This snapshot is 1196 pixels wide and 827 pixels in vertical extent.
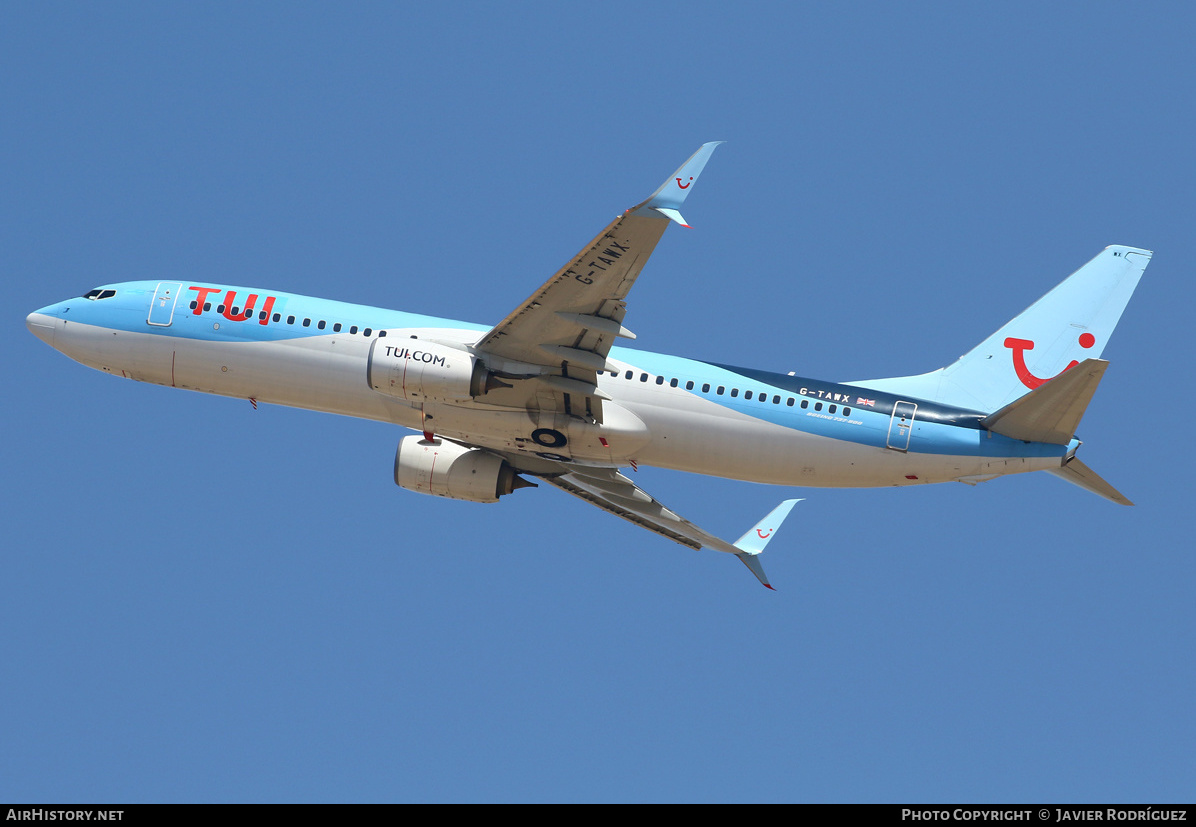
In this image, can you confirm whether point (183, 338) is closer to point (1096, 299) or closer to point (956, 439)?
point (956, 439)

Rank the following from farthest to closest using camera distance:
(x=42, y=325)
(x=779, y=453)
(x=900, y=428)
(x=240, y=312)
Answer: (x=42, y=325) < (x=240, y=312) < (x=779, y=453) < (x=900, y=428)

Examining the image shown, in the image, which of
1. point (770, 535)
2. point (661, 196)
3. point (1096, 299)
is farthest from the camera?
point (770, 535)

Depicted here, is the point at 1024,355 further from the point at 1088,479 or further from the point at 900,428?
the point at 900,428

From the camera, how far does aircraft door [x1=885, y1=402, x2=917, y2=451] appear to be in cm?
3328

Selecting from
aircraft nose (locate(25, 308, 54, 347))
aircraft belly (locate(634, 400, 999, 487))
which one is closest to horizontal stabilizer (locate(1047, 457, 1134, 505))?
aircraft belly (locate(634, 400, 999, 487))

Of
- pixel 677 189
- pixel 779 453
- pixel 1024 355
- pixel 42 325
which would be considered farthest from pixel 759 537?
pixel 42 325

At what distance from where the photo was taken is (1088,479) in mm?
32594

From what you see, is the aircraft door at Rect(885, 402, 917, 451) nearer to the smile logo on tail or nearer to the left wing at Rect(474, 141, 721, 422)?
the smile logo on tail

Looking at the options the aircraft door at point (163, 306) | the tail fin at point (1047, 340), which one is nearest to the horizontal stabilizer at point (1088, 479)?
the tail fin at point (1047, 340)

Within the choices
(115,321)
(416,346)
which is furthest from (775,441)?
(115,321)

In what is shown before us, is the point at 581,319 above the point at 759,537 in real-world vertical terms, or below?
above

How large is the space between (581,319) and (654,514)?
11.0 meters

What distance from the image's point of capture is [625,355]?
34.8m
